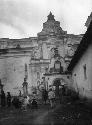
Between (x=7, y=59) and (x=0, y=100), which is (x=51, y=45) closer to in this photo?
(x=7, y=59)

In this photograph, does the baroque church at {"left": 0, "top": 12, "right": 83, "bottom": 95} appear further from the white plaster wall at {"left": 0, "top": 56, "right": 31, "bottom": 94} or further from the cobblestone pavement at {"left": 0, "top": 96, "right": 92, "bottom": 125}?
the cobblestone pavement at {"left": 0, "top": 96, "right": 92, "bottom": 125}

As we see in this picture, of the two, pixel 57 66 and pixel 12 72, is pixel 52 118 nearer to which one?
pixel 57 66

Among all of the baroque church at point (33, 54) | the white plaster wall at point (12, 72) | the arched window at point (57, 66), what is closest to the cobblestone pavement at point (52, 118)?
the arched window at point (57, 66)

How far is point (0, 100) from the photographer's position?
2788cm

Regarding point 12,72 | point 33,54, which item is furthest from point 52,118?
point 12,72

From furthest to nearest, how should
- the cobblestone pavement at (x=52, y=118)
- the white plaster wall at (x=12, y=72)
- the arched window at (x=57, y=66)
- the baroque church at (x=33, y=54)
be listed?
the white plaster wall at (x=12, y=72) → the baroque church at (x=33, y=54) → the arched window at (x=57, y=66) → the cobblestone pavement at (x=52, y=118)

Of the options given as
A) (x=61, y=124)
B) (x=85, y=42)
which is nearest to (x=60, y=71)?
(x=85, y=42)

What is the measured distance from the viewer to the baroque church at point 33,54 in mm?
45906

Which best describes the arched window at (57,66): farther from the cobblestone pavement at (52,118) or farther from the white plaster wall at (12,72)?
the cobblestone pavement at (52,118)

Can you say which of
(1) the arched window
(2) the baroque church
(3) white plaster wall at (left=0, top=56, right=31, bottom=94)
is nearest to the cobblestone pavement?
(1) the arched window

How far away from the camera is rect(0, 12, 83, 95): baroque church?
4591 centimetres

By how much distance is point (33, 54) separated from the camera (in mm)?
47219

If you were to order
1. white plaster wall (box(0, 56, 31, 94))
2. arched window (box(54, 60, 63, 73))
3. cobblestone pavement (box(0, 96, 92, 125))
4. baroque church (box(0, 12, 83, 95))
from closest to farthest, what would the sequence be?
cobblestone pavement (box(0, 96, 92, 125))
arched window (box(54, 60, 63, 73))
baroque church (box(0, 12, 83, 95))
white plaster wall (box(0, 56, 31, 94))

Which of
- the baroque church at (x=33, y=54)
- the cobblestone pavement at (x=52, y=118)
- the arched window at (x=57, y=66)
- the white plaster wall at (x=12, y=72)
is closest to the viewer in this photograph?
the cobblestone pavement at (x=52, y=118)
